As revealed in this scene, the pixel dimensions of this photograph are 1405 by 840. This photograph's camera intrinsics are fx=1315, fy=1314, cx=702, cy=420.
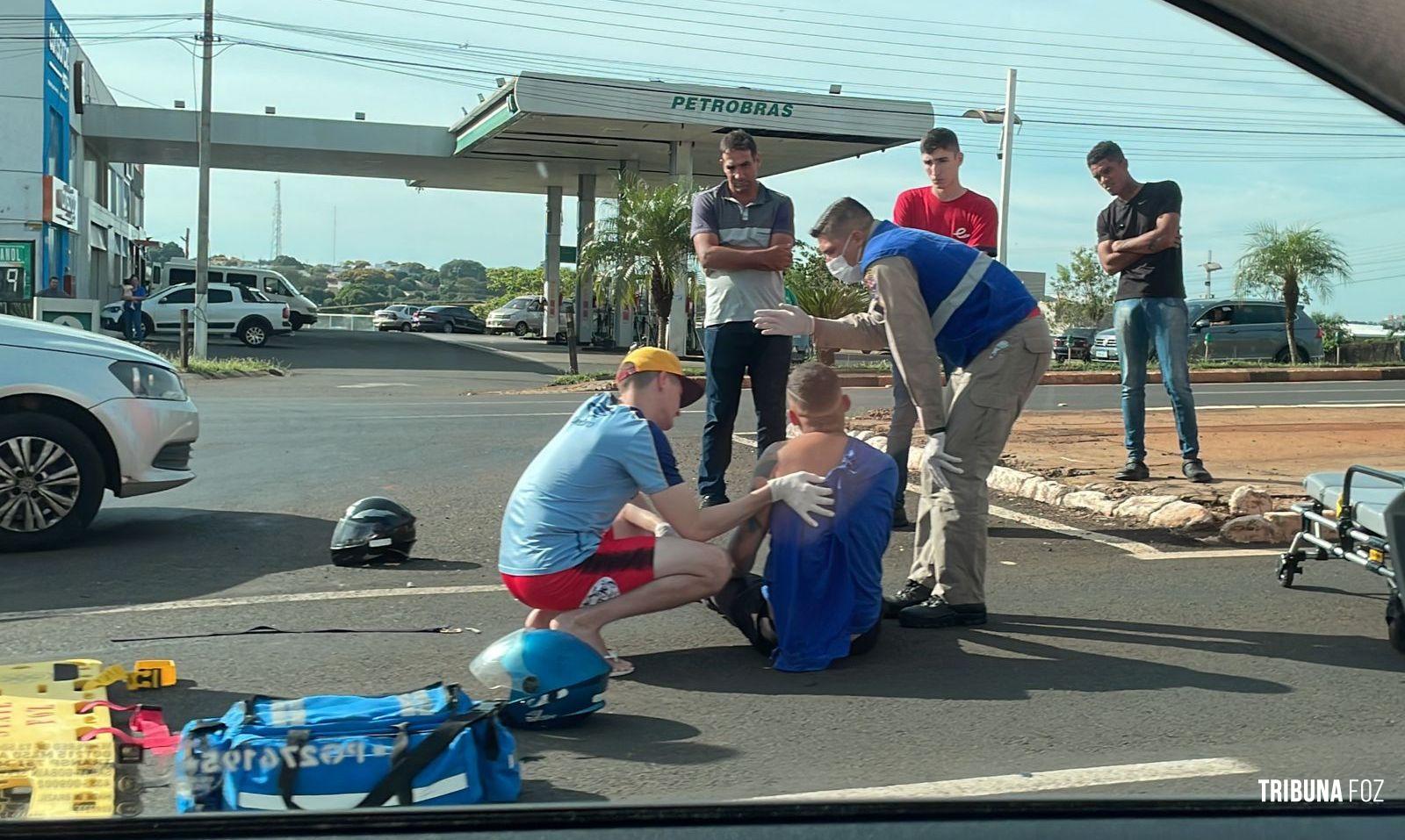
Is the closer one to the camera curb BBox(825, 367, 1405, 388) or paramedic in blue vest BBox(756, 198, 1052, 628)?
curb BBox(825, 367, 1405, 388)

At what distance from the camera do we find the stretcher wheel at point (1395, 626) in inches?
138

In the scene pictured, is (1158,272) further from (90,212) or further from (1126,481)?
(90,212)

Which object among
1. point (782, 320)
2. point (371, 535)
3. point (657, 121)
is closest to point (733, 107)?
point (782, 320)

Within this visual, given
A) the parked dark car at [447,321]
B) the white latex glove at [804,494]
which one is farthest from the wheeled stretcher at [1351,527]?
the parked dark car at [447,321]

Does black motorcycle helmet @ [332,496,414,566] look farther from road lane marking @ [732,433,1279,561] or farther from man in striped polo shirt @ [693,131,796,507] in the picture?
road lane marking @ [732,433,1279,561]

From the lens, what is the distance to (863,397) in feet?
52.0

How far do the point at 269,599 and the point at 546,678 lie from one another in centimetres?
219

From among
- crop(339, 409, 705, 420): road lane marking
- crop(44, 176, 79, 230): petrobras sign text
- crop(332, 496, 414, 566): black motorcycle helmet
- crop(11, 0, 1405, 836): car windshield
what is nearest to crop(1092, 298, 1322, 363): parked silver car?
crop(11, 0, 1405, 836): car windshield

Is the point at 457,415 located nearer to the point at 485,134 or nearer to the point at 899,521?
the point at 899,521

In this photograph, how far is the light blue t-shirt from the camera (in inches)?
166

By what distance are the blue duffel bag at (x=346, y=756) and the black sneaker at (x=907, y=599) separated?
2371 millimetres

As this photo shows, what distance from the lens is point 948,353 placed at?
4898 millimetres
